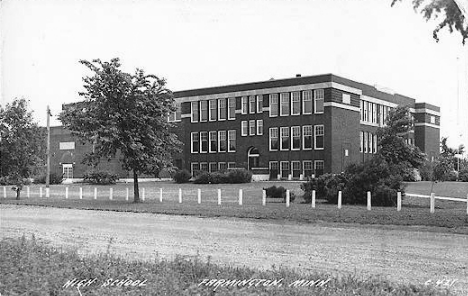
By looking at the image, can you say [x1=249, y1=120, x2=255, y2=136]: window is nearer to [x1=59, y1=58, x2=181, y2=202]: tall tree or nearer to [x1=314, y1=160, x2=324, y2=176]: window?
[x1=314, y1=160, x2=324, y2=176]: window

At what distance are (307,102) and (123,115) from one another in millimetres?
33388

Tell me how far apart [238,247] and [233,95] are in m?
51.7

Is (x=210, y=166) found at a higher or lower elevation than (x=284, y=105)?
lower

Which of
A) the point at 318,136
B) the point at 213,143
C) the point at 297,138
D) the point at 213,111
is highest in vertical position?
the point at 213,111

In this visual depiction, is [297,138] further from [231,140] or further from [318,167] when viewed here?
[231,140]

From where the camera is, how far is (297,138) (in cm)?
5772

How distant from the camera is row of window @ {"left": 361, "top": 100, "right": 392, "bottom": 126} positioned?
60.6 meters

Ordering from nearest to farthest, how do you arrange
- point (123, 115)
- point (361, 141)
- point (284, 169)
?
point (123, 115)
point (284, 169)
point (361, 141)

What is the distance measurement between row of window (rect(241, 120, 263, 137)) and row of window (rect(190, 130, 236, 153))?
1770mm

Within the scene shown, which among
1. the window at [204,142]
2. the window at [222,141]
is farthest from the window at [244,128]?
Result: the window at [204,142]

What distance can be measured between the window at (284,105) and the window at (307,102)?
6.70 feet

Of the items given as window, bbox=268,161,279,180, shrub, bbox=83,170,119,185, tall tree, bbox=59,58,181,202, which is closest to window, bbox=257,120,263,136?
window, bbox=268,161,279,180

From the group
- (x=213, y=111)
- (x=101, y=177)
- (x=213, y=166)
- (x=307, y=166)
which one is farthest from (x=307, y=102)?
(x=101, y=177)

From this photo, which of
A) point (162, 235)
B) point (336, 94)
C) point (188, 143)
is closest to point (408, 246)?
point (162, 235)
